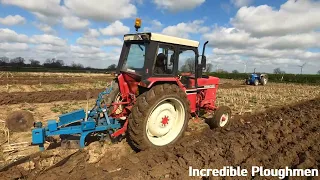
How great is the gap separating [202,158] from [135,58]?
9.08 ft

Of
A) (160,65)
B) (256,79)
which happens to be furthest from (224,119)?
(256,79)

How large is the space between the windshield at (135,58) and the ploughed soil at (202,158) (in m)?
1.99

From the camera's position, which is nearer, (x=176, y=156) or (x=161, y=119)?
(x=176, y=156)

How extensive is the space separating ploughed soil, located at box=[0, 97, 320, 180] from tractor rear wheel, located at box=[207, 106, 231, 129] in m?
0.93

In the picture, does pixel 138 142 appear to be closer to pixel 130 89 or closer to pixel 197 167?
pixel 197 167

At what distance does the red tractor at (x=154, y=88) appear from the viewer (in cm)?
485

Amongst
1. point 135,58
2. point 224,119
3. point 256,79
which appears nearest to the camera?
point 135,58

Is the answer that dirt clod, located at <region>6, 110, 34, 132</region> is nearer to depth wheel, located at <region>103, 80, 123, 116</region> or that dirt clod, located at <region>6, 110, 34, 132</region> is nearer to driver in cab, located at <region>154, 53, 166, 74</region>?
depth wheel, located at <region>103, 80, 123, 116</region>

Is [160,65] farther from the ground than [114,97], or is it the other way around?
[160,65]

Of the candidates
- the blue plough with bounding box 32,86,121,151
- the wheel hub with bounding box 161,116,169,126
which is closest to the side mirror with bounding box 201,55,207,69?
the wheel hub with bounding box 161,116,169,126

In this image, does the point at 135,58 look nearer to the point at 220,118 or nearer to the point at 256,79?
the point at 220,118

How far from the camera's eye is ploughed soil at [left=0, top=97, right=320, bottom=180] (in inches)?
159

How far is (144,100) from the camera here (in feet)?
15.8

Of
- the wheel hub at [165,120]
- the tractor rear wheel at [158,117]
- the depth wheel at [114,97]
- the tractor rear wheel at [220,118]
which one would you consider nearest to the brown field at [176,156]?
the tractor rear wheel at [158,117]
